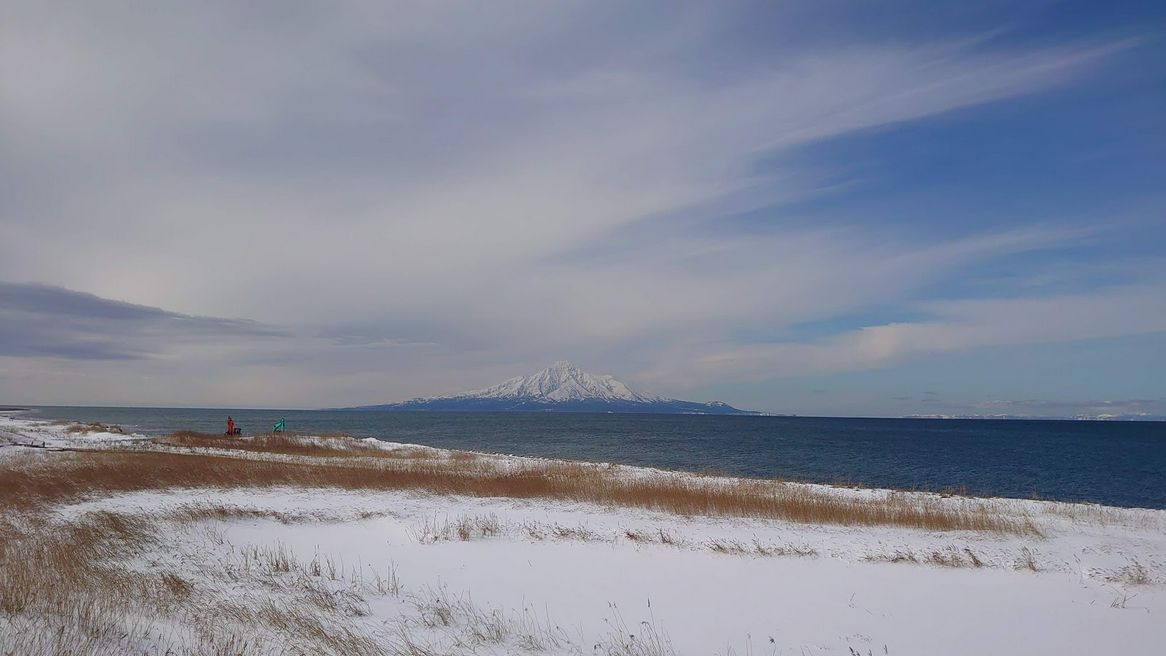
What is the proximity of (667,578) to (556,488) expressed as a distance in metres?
12.0

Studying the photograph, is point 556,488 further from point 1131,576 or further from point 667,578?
point 1131,576

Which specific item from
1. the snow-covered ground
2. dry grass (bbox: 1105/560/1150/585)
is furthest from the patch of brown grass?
dry grass (bbox: 1105/560/1150/585)

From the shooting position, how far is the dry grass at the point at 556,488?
19766mm

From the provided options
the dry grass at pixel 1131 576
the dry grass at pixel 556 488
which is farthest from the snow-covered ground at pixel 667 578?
the dry grass at pixel 556 488

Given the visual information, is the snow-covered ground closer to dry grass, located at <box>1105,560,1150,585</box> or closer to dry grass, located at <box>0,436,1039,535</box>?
dry grass, located at <box>1105,560,1150,585</box>

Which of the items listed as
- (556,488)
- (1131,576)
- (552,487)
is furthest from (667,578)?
(552,487)

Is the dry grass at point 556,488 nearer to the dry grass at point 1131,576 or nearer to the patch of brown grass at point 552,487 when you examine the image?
the patch of brown grass at point 552,487

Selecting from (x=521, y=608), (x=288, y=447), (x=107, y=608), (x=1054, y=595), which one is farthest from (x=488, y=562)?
(x=288, y=447)

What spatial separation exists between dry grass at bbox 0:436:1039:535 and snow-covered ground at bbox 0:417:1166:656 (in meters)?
1.23

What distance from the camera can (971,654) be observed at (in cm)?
912

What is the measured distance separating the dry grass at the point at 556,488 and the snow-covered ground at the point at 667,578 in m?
1.23

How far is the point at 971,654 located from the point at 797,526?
31.6 feet

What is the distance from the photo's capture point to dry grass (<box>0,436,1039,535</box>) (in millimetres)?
19766

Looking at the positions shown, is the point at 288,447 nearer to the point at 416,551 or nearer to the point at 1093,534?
the point at 416,551
